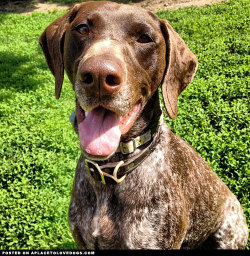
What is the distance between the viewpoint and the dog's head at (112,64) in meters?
2.20

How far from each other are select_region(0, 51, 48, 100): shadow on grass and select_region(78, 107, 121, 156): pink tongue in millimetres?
6177

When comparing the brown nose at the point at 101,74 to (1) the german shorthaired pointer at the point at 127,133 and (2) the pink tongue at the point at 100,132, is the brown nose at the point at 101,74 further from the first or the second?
(2) the pink tongue at the point at 100,132

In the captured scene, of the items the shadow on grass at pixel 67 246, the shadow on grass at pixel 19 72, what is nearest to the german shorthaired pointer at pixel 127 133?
the shadow on grass at pixel 67 246

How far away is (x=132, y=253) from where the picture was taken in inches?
107

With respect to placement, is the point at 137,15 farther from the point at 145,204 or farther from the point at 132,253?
the point at 132,253

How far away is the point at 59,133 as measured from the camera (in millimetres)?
6230

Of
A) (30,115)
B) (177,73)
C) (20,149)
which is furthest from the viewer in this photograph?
(30,115)

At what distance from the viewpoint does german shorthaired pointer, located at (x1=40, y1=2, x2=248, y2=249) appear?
2417 millimetres

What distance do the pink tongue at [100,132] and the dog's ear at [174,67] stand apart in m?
0.68

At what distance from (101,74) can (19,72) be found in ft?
27.4

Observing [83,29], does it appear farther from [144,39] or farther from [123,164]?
[123,164]

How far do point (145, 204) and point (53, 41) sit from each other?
5.91 ft

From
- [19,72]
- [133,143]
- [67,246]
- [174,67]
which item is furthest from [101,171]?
[19,72]

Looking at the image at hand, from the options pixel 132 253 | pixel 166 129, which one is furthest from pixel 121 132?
pixel 132 253
